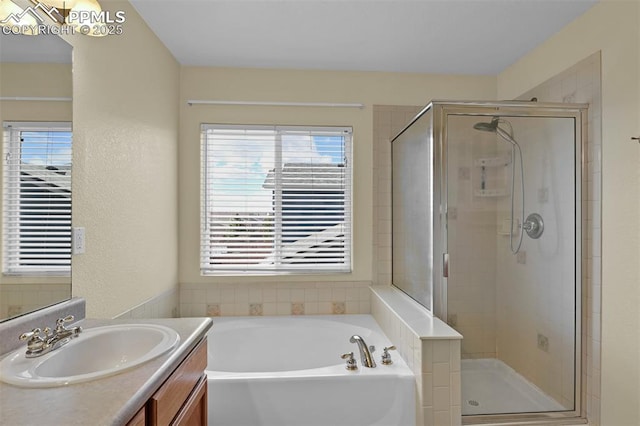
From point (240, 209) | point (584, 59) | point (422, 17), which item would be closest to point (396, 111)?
point (422, 17)

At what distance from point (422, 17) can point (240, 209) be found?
1.84m

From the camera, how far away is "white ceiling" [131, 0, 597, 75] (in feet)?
6.35

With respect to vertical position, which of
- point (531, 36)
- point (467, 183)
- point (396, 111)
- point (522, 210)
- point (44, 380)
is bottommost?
point (44, 380)

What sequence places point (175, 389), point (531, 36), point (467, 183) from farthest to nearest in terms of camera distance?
point (531, 36), point (467, 183), point (175, 389)

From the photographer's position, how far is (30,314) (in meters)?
1.14

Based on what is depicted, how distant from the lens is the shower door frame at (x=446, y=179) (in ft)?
6.43

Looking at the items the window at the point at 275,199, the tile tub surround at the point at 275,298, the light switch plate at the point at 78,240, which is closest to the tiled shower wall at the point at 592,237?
the tile tub surround at the point at 275,298

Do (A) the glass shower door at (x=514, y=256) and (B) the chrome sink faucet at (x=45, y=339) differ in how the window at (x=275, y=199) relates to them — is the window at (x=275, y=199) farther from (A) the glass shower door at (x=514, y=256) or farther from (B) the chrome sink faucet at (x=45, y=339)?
(B) the chrome sink faucet at (x=45, y=339)

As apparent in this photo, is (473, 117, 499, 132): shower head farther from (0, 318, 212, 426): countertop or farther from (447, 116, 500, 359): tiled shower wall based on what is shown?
(0, 318, 212, 426): countertop

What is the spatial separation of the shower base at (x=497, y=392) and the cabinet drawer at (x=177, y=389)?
1.45 metres

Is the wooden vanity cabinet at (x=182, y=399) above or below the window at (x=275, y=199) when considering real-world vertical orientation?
below

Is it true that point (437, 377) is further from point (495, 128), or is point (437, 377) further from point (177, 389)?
point (495, 128)

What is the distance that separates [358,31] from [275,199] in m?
1.35

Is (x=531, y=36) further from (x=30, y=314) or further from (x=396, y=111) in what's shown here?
(x=30, y=314)
